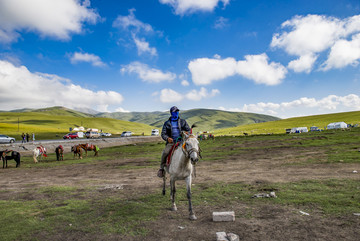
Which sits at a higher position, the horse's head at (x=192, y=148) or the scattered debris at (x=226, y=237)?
the horse's head at (x=192, y=148)

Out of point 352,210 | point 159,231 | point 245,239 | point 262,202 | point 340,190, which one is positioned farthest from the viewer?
point 340,190

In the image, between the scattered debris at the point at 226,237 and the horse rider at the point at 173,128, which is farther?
the horse rider at the point at 173,128

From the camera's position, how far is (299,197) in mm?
8156

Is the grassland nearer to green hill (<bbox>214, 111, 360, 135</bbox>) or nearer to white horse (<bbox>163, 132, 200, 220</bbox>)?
white horse (<bbox>163, 132, 200, 220</bbox>)

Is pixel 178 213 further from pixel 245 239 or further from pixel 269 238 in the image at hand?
pixel 269 238

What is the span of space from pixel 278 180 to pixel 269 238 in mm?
6990

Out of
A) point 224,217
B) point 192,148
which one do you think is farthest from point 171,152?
point 224,217

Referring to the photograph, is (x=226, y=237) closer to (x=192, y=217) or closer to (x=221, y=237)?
(x=221, y=237)

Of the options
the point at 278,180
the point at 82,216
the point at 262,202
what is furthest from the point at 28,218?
the point at 278,180

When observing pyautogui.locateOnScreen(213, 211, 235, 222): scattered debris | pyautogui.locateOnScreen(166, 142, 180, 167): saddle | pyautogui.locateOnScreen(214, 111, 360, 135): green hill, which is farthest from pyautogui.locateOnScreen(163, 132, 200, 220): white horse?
pyautogui.locateOnScreen(214, 111, 360, 135): green hill

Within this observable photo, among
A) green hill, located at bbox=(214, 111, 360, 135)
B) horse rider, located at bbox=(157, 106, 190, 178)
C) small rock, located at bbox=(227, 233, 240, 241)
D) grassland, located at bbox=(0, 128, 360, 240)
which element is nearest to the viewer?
small rock, located at bbox=(227, 233, 240, 241)

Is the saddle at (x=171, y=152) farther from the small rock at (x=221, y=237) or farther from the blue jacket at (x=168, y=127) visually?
the small rock at (x=221, y=237)

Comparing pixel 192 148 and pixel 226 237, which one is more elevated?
pixel 192 148

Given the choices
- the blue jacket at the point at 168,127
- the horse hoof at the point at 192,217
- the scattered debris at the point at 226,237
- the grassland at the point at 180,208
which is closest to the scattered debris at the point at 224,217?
the grassland at the point at 180,208
